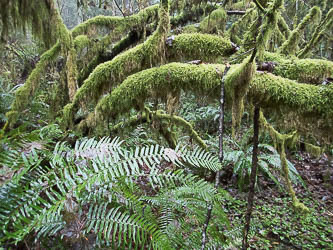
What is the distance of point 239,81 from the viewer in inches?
68.1

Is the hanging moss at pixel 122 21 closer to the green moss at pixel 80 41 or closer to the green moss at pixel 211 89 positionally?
the green moss at pixel 80 41

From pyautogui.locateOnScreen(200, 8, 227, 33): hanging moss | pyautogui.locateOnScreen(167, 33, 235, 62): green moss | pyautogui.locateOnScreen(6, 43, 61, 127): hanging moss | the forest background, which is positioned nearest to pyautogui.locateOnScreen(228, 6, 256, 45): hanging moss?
the forest background

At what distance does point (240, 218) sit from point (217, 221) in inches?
60.6

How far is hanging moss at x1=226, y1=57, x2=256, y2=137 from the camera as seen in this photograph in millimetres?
1661

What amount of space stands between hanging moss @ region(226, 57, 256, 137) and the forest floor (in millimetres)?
1633

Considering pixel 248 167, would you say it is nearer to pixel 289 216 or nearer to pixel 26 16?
pixel 289 216

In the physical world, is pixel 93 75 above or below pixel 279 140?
above

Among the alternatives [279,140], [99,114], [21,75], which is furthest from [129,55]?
[21,75]

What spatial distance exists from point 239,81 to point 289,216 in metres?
3.62

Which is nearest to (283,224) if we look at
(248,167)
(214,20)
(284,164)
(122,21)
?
(248,167)

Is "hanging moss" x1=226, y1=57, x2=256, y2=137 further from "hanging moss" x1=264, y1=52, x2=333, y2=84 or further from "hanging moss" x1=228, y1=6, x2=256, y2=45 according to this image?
"hanging moss" x1=228, y1=6, x2=256, y2=45

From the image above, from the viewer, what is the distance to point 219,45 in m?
2.33

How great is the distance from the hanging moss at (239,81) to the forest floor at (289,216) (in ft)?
5.36

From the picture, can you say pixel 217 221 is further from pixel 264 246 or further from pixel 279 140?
pixel 279 140
